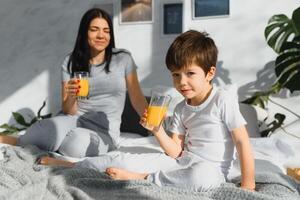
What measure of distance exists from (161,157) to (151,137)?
34.3 inches

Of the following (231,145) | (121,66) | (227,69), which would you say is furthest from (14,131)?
(231,145)

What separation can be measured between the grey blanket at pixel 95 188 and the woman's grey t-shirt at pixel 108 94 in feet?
2.17

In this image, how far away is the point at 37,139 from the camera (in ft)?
6.66

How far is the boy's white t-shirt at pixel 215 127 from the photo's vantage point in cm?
150

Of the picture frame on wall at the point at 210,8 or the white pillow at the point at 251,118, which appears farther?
the picture frame on wall at the point at 210,8

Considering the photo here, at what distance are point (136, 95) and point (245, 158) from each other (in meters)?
0.89

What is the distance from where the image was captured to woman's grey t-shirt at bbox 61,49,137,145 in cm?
216

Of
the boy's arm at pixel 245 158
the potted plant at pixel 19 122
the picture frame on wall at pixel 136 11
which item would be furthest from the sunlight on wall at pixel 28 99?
the boy's arm at pixel 245 158

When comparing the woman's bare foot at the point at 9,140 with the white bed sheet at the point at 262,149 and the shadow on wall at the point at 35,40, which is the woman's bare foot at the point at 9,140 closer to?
the white bed sheet at the point at 262,149

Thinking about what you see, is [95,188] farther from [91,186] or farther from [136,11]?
[136,11]

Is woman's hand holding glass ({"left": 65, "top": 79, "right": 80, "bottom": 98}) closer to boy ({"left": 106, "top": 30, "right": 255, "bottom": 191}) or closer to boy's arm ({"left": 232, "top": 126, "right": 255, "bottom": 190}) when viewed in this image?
boy ({"left": 106, "top": 30, "right": 255, "bottom": 191})

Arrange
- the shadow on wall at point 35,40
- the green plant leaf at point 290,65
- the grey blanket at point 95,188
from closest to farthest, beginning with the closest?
1. the grey blanket at point 95,188
2. the green plant leaf at point 290,65
3. the shadow on wall at point 35,40

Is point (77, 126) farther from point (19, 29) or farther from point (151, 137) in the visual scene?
point (19, 29)

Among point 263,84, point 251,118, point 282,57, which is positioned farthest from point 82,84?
point 263,84
